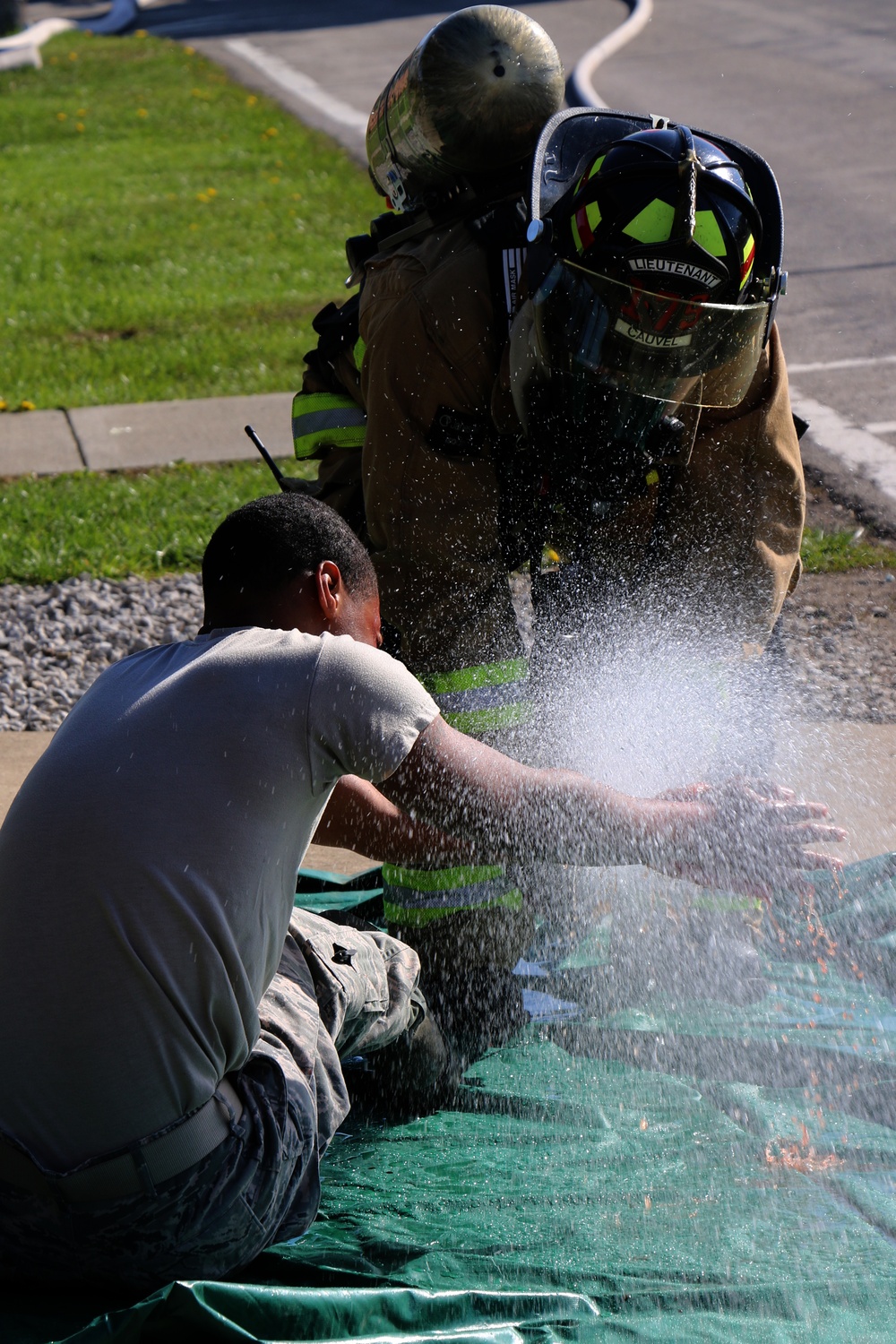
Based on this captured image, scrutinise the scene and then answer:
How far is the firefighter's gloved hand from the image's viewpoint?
216 cm

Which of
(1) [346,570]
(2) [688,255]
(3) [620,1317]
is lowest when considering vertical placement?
(3) [620,1317]

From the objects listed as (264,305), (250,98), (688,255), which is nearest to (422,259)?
(688,255)

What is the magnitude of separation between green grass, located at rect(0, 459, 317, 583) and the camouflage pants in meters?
3.52

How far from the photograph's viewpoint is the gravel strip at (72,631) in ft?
15.7

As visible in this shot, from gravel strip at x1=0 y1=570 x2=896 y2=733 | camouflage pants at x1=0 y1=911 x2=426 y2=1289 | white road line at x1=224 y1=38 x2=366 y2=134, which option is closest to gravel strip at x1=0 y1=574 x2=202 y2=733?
gravel strip at x1=0 y1=570 x2=896 y2=733

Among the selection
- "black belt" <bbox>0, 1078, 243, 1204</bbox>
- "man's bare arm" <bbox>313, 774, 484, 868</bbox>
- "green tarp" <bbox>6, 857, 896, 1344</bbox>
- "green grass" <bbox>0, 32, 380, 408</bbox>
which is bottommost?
"green grass" <bbox>0, 32, 380, 408</bbox>

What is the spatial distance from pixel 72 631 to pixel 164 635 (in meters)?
0.34

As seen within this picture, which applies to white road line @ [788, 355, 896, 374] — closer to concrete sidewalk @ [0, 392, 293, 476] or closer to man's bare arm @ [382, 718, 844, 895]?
concrete sidewalk @ [0, 392, 293, 476]

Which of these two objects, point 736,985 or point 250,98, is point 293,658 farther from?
point 250,98

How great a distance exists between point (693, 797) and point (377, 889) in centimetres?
152

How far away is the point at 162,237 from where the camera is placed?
10742mm

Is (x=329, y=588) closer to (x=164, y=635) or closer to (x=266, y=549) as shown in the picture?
(x=266, y=549)

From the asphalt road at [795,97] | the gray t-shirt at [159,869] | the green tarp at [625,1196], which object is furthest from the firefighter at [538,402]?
the asphalt road at [795,97]

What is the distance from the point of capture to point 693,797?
2.35 meters
